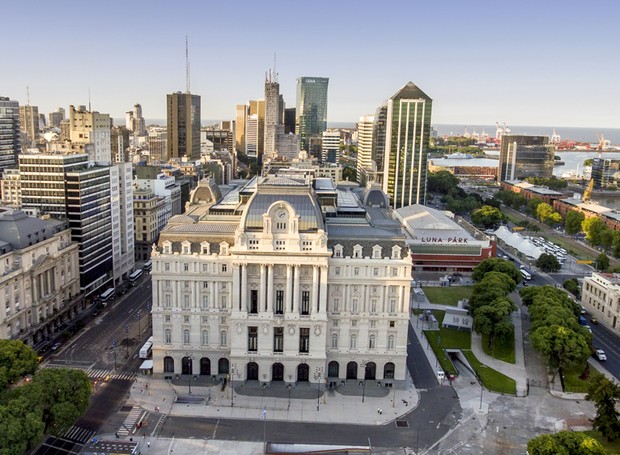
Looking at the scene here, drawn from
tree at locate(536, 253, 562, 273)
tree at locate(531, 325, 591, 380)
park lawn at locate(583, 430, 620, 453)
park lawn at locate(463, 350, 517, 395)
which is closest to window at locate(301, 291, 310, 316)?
park lawn at locate(463, 350, 517, 395)

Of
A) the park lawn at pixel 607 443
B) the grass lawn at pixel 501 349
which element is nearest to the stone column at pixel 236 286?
the grass lawn at pixel 501 349

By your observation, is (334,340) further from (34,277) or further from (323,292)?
(34,277)

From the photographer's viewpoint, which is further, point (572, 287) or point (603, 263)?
point (603, 263)

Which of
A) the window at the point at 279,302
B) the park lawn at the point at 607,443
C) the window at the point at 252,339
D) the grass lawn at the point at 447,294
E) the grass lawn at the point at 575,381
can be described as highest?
the window at the point at 279,302

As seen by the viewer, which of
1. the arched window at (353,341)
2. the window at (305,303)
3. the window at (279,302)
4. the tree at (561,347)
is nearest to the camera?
the window at (305,303)

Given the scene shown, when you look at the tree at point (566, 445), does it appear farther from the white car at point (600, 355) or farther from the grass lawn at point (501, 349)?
the white car at point (600, 355)

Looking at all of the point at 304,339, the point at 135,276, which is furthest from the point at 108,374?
the point at 135,276
